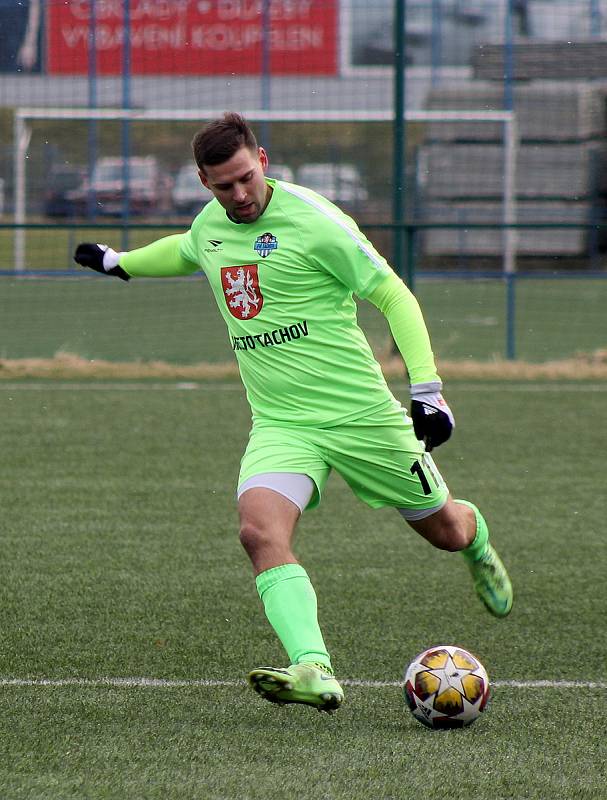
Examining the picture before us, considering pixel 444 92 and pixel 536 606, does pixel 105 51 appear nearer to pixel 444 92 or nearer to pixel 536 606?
pixel 444 92

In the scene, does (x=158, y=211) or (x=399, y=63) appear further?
(x=158, y=211)

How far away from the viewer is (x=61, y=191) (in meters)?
22.1

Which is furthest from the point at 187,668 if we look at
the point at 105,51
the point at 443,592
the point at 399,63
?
the point at 105,51

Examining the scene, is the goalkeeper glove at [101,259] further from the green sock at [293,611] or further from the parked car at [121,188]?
the parked car at [121,188]

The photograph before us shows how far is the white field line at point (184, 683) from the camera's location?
14.3 ft

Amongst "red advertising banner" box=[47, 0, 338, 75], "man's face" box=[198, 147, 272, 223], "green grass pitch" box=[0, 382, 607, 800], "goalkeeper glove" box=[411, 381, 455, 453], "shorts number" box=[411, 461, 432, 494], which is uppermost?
"red advertising banner" box=[47, 0, 338, 75]

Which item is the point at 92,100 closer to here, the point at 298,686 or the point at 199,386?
the point at 199,386

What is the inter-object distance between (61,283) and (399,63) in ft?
18.0

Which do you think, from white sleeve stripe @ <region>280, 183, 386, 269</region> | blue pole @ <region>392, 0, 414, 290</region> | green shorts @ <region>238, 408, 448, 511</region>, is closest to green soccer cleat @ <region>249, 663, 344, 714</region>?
green shorts @ <region>238, 408, 448, 511</region>

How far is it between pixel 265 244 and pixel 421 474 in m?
0.87

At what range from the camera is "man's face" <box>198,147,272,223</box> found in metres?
4.12

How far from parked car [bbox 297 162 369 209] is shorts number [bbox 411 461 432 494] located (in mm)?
13270

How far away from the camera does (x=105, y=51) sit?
1673cm

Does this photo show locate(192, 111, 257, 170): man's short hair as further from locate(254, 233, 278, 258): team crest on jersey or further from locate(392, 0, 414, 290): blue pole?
locate(392, 0, 414, 290): blue pole
